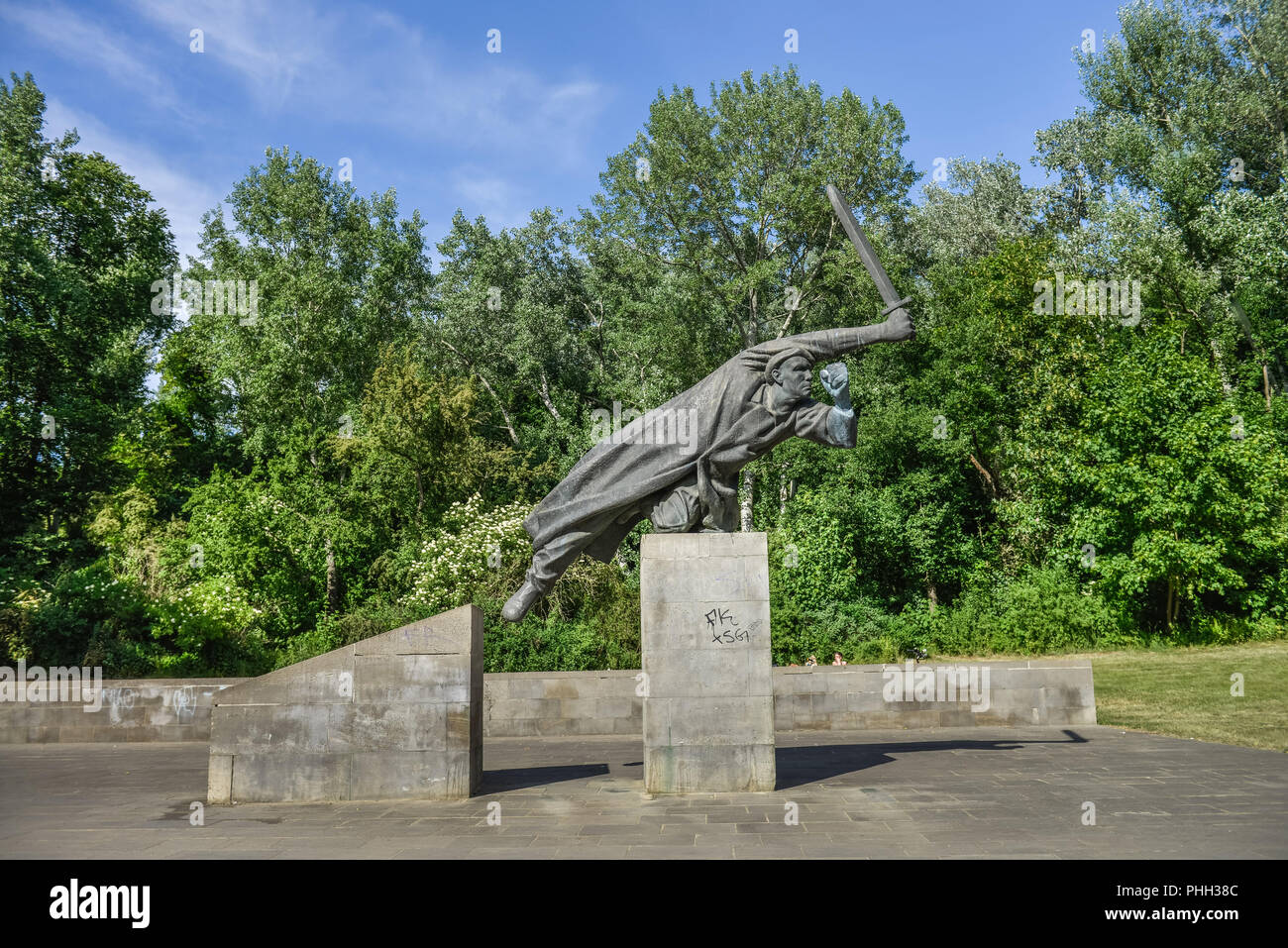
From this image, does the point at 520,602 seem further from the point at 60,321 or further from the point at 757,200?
the point at 757,200

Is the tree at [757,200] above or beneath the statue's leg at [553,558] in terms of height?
above

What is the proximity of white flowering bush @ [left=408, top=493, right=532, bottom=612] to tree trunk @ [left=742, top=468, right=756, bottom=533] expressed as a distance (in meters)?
8.28

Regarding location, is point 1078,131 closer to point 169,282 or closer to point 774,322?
point 774,322

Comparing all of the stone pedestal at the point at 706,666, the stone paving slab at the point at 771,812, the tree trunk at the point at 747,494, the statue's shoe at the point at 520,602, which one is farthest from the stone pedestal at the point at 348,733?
the tree trunk at the point at 747,494

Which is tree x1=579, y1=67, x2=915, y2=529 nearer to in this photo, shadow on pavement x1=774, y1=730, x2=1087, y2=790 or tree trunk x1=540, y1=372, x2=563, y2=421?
tree trunk x1=540, y1=372, x2=563, y2=421

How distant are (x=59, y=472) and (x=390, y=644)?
65.9 feet

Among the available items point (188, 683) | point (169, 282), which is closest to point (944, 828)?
point (188, 683)

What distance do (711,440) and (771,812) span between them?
3.66m

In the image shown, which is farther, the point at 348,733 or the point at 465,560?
the point at 465,560

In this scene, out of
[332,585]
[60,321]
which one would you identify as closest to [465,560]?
[332,585]

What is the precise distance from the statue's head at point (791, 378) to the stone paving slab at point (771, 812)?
3.96m

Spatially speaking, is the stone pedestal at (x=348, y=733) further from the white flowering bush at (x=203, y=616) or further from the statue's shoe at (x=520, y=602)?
the white flowering bush at (x=203, y=616)

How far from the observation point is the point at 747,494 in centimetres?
2834

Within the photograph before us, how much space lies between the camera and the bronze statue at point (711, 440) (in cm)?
877
